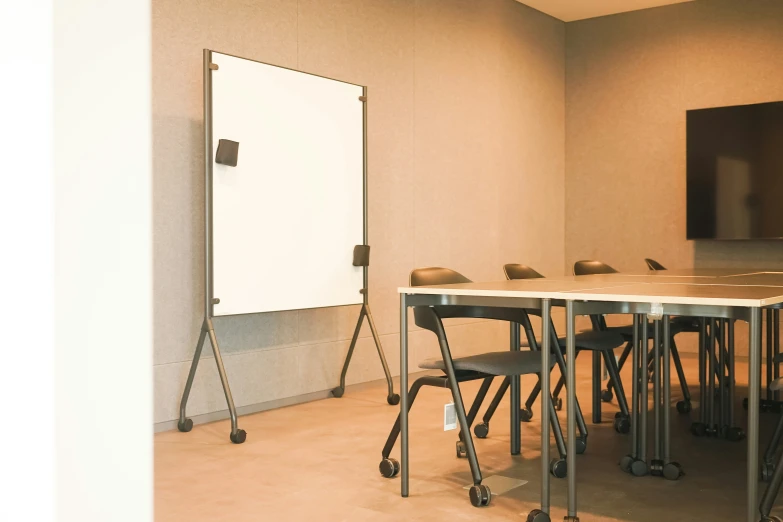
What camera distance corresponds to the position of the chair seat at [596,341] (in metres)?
3.89

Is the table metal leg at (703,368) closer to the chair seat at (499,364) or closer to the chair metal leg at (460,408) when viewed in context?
the chair seat at (499,364)

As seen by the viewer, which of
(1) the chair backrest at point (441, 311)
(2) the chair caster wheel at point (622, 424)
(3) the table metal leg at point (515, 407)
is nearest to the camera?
(1) the chair backrest at point (441, 311)

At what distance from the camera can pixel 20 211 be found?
0.84 m

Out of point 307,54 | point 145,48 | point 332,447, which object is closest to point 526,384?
point 332,447

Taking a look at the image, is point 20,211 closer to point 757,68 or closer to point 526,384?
point 526,384

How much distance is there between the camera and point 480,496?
9.65 ft

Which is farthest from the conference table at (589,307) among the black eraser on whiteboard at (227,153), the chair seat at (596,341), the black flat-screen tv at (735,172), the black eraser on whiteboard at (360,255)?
the black flat-screen tv at (735,172)

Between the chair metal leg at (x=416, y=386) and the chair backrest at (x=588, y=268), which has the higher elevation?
the chair backrest at (x=588, y=268)

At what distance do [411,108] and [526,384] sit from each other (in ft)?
7.64

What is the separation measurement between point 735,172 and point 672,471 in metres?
4.69

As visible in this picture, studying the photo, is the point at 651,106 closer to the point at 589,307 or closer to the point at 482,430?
the point at 482,430

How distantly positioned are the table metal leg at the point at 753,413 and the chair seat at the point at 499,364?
861 mm

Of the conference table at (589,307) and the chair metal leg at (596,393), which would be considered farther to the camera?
the chair metal leg at (596,393)

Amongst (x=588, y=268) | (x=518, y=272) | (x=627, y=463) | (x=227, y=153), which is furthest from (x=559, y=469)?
(x=227, y=153)
